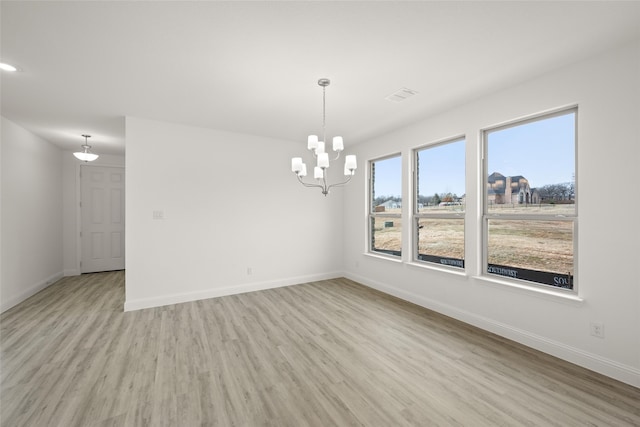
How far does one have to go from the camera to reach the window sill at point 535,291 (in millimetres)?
2492

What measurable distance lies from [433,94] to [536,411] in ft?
9.93

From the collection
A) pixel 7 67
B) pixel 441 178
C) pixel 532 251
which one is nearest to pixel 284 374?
pixel 532 251

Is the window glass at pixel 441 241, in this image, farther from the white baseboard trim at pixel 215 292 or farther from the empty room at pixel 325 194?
the white baseboard trim at pixel 215 292

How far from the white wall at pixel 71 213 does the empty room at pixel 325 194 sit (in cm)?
76

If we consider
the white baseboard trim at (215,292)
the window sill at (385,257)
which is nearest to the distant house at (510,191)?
the window sill at (385,257)

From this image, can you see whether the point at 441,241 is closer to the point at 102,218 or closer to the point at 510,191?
the point at 510,191

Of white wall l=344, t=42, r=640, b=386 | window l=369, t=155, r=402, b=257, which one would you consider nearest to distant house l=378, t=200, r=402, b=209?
window l=369, t=155, r=402, b=257

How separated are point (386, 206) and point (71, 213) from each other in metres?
6.62

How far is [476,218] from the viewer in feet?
10.9

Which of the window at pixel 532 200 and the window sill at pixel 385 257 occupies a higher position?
the window at pixel 532 200

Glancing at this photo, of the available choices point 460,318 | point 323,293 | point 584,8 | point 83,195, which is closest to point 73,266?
point 83,195

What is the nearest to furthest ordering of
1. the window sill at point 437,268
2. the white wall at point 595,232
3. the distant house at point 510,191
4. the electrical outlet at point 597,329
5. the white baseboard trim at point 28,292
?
1. the white wall at point 595,232
2. the electrical outlet at point 597,329
3. the distant house at point 510,191
4. the window sill at point 437,268
5. the white baseboard trim at point 28,292

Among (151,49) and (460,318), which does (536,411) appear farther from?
(151,49)

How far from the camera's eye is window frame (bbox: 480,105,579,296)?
2.58 metres
